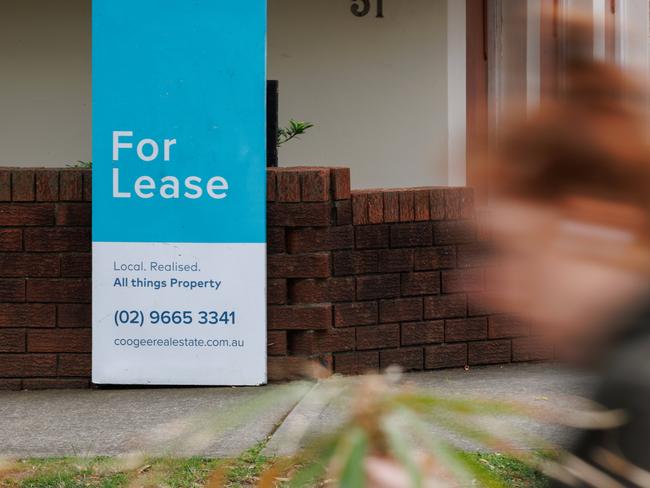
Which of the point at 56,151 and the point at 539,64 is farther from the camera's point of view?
the point at 56,151

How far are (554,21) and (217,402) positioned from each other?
15.8 ft

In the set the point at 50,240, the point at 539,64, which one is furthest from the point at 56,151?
the point at 539,64

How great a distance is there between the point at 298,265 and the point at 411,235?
Answer: 77cm

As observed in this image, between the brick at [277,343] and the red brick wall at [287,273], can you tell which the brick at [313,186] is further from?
the brick at [277,343]

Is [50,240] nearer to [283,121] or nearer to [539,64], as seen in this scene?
[283,121]

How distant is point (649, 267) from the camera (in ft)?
4.73

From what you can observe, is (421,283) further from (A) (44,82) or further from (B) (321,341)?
(A) (44,82)

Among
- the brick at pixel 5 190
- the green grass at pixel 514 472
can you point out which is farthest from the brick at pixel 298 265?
the green grass at pixel 514 472

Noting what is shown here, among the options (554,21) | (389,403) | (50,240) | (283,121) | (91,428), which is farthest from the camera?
(283,121)

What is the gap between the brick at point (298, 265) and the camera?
6.67m

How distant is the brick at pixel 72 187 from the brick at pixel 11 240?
1.06 ft

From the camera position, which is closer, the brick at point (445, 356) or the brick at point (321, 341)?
the brick at point (321, 341)

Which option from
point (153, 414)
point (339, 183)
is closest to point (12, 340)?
point (153, 414)

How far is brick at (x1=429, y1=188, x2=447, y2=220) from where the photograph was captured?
708cm
